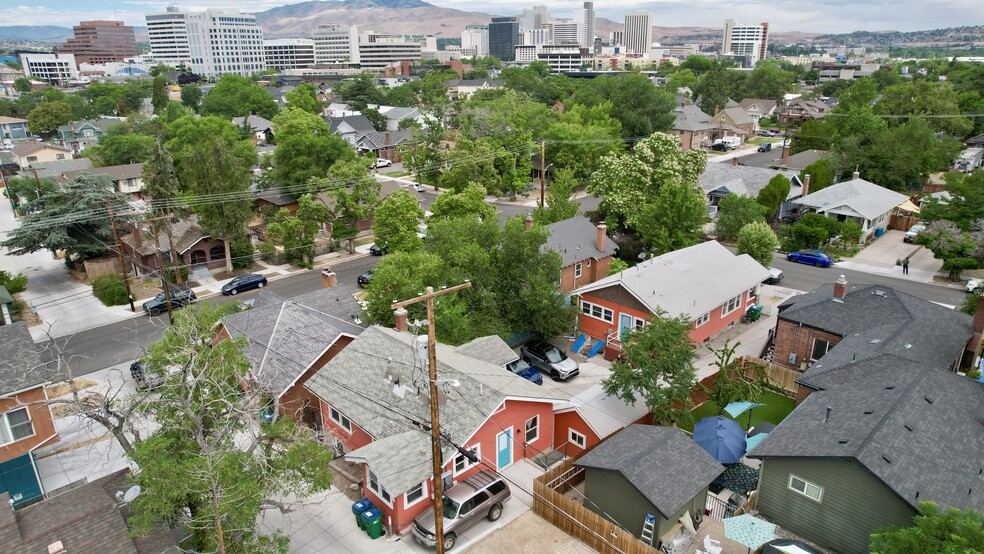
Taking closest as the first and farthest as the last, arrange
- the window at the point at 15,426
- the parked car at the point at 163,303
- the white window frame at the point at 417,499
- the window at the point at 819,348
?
the white window frame at the point at 417,499 → the window at the point at 15,426 → the window at the point at 819,348 → the parked car at the point at 163,303

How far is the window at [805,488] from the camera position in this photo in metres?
20.9

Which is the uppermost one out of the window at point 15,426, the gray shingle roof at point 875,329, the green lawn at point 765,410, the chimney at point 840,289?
the chimney at point 840,289

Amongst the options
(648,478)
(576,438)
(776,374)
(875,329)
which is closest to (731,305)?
(776,374)

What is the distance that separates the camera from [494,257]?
3491 centimetres

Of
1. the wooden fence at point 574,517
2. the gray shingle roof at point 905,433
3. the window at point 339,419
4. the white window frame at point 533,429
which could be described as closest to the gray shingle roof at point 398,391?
the window at point 339,419

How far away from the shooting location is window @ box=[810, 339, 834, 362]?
107ft

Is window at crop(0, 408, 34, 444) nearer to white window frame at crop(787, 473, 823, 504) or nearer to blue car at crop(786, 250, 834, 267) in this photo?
white window frame at crop(787, 473, 823, 504)

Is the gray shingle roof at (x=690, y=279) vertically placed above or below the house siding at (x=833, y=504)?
above

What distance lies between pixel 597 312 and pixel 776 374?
10.7m

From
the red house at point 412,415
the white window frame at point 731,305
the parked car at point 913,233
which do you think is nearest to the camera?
the red house at point 412,415

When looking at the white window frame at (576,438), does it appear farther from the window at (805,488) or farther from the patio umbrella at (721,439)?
the window at (805,488)

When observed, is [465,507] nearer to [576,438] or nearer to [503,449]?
[503,449]

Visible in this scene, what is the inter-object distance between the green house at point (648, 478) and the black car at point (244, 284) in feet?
110

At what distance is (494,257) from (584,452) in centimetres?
1310
